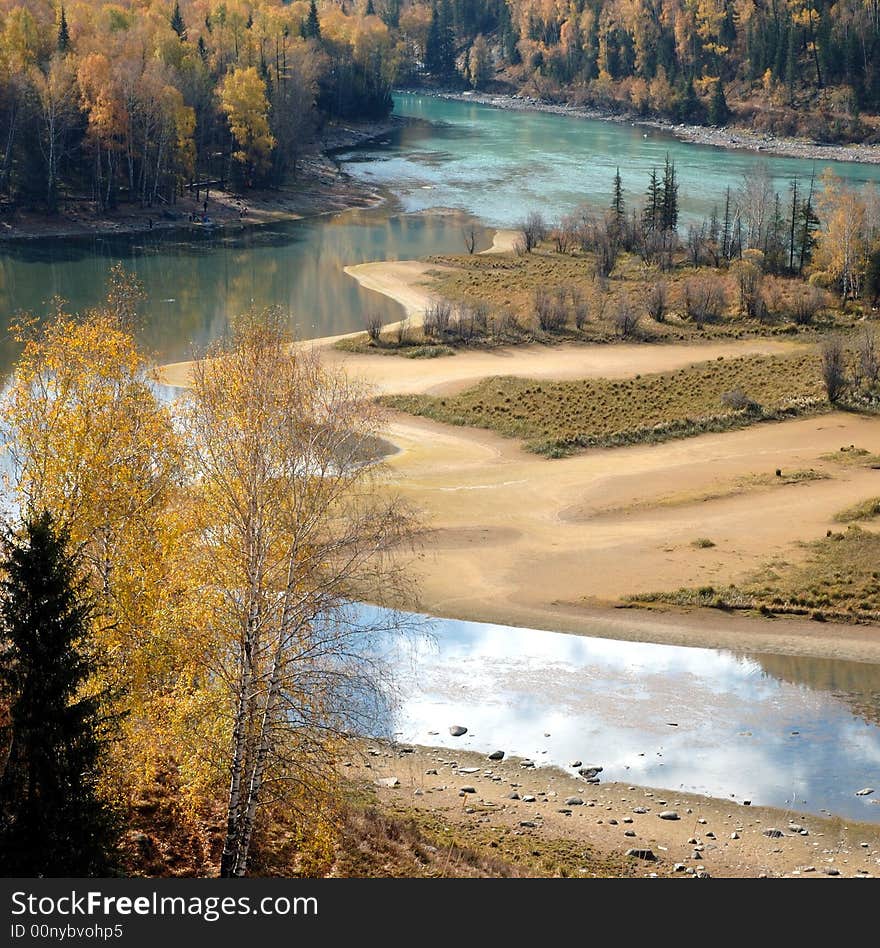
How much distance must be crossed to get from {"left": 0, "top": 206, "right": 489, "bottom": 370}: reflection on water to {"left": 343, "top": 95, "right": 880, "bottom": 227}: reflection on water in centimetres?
1037

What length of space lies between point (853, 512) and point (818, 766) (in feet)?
44.1

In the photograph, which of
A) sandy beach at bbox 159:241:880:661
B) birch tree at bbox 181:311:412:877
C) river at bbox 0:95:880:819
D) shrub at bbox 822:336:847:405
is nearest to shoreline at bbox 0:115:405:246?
river at bbox 0:95:880:819

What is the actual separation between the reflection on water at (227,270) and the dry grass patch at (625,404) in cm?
1459

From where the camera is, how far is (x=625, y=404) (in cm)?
4894

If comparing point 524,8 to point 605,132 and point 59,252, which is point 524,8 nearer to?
point 605,132

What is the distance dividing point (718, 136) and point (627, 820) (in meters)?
133

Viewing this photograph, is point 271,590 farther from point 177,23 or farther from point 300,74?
point 177,23

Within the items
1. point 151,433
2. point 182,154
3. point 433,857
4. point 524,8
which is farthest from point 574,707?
point 524,8

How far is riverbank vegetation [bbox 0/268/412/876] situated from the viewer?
51.6ft

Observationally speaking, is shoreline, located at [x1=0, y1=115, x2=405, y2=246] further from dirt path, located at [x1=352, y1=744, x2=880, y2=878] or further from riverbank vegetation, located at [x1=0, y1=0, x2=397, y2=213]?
dirt path, located at [x1=352, y1=744, x2=880, y2=878]

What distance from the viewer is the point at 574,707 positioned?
1104 inches

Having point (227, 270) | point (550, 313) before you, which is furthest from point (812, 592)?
point (227, 270)

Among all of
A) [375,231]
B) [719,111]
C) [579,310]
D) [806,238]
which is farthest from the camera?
[719,111]

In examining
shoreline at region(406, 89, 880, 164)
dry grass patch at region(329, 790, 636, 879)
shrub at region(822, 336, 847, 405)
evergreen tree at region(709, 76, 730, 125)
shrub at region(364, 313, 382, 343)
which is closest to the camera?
dry grass patch at region(329, 790, 636, 879)
